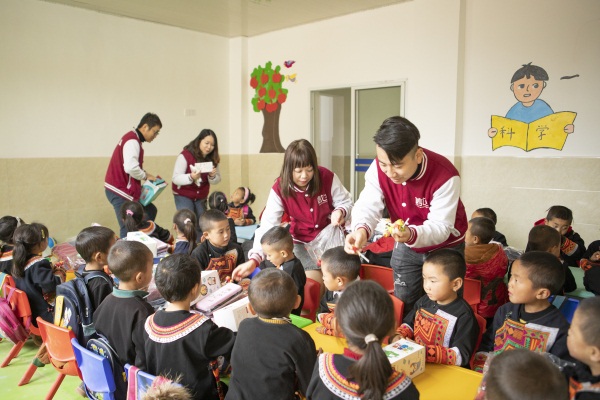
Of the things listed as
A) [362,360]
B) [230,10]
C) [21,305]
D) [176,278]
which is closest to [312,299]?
[176,278]

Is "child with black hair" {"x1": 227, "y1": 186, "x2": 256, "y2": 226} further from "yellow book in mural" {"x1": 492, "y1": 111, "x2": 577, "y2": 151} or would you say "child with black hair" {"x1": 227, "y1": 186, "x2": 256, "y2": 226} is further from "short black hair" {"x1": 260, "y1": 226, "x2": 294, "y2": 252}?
"yellow book in mural" {"x1": 492, "y1": 111, "x2": 577, "y2": 151}

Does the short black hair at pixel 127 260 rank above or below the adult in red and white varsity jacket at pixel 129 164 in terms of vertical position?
below

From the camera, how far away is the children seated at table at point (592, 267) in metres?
2.94

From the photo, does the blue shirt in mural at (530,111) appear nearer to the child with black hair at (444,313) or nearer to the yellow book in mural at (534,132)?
the yellow book in mural at (534,132)

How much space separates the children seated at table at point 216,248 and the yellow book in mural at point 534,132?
3.81 meters

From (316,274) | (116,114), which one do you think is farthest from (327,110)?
(316,274)

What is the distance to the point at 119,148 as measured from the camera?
5.20 m

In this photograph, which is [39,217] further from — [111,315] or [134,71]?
[111,315]

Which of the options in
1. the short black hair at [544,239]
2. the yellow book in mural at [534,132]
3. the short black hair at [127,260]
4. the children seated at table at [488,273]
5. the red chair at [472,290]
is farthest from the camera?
the yellow book in mural at [534,132]

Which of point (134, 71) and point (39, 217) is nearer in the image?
point (39, 217)

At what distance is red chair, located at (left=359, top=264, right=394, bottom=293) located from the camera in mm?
2836

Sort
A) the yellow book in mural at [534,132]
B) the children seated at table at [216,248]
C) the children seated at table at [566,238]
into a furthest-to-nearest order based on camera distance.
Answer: the yellow book in mural at [534,132] < the children seated at table at [566,238] < the children seated at table at [216,248]

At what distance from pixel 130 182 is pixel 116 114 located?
6.68 feet

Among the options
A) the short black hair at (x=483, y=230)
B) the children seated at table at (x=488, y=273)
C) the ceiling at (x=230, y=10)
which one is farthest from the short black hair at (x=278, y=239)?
the ceiling at (x=230, y=10)
